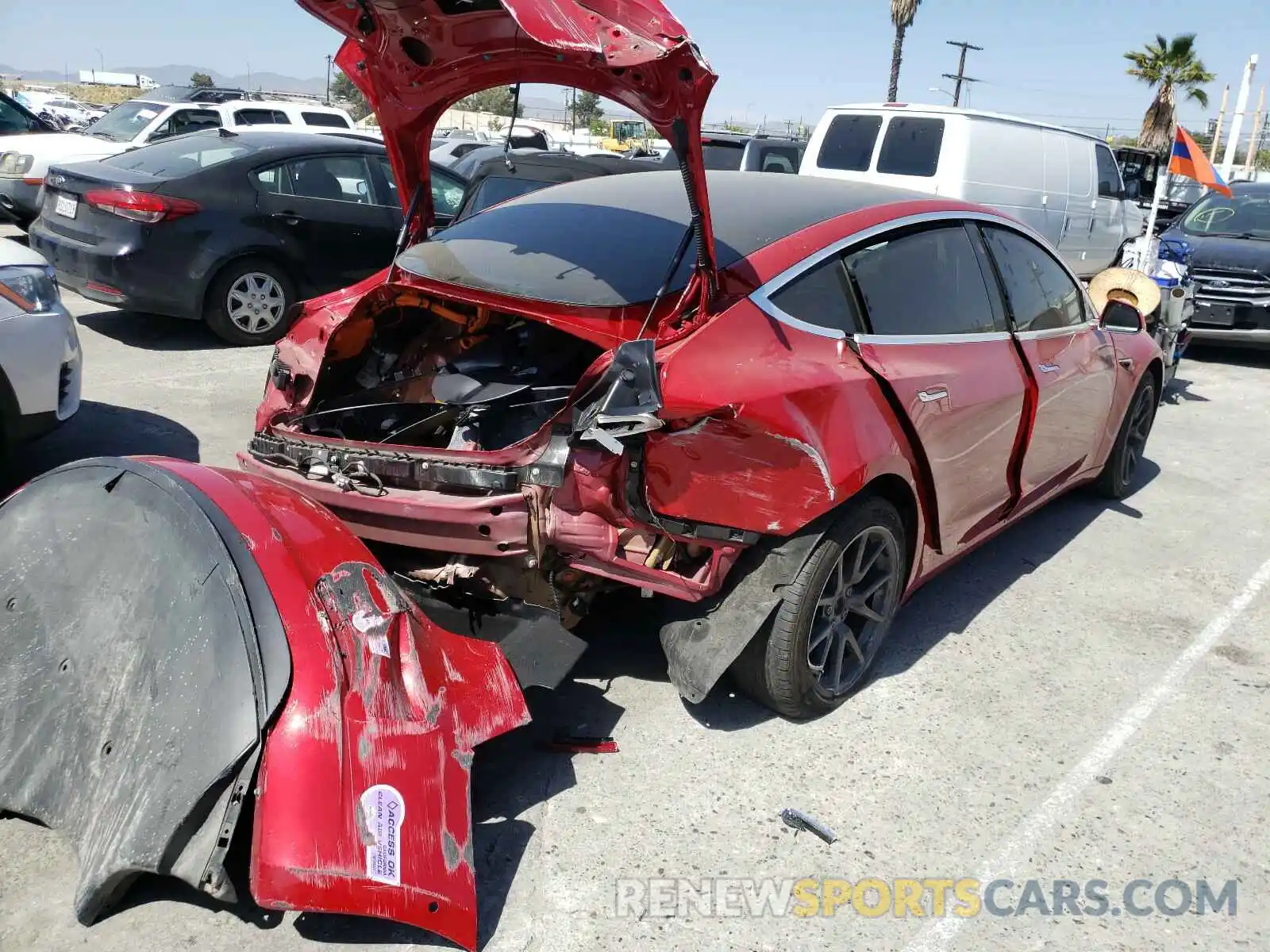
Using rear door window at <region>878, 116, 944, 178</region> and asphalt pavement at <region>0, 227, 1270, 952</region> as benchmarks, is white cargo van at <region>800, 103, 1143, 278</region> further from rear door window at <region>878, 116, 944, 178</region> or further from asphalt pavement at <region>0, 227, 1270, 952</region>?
asphalt pavement at <region>0, 227, 1270, 952</region>

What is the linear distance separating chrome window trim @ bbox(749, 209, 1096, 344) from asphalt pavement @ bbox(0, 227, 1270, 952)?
118 centimetres

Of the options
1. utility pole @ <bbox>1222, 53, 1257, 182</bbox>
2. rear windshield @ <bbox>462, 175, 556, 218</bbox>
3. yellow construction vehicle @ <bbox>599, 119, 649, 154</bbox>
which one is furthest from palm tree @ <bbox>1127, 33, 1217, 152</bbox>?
rear windshield @ <bbox>462, 175, 556, 218</bbox>

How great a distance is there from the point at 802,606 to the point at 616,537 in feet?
2.06

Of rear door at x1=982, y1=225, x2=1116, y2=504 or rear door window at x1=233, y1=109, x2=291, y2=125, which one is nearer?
rear door at x1=982, y1=225, x2=1116, y2=504

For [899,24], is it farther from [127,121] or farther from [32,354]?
[32,354]

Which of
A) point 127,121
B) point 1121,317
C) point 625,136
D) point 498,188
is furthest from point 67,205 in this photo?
point 625,136

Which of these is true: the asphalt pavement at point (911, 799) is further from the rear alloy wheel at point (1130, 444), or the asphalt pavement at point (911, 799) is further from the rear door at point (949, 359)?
the rear alloy wheel at point (1130, 444)

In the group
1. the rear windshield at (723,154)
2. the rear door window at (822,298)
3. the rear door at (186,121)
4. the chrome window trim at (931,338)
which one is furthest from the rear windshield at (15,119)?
the chrome window trim at (931,338)

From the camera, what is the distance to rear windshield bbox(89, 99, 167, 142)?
46.5 ft

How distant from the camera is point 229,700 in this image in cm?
225

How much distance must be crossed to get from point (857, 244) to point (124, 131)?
46.1ft

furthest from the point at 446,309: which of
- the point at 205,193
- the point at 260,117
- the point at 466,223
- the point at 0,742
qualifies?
the point at 260,117

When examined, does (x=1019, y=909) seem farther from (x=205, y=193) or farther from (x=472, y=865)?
(x=205, y=193)

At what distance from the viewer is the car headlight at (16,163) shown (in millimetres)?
10562
